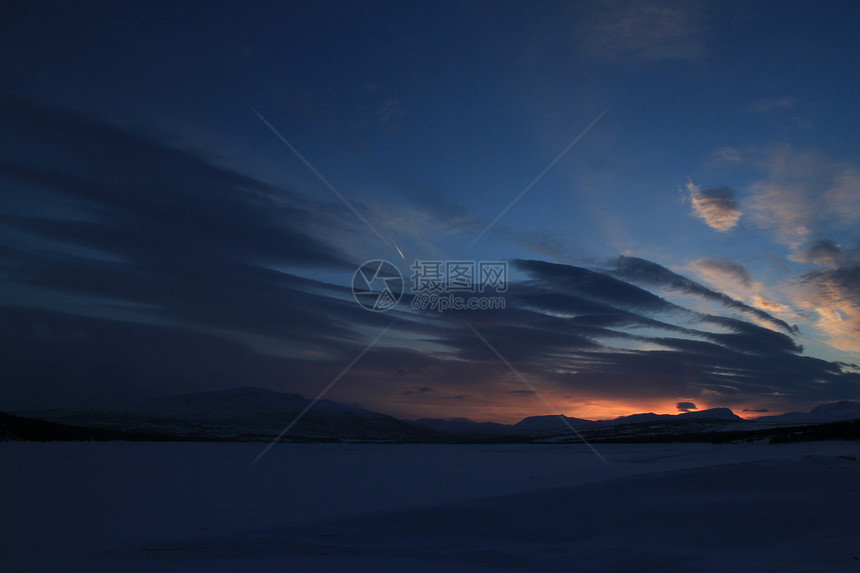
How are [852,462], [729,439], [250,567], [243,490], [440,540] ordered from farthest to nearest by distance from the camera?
[729,439], [243,490], [852,462], [440,540], [250,567]

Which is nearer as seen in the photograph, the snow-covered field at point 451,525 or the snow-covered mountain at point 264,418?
the snow-covered field at point 451,525

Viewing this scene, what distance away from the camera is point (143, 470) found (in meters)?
14.7

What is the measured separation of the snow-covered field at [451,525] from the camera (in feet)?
19.0

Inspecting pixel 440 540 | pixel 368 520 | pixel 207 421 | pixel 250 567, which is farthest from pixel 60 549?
pixel 207 421

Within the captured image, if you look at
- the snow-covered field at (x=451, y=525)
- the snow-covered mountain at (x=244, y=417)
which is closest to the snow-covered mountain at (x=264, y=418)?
the snow-covered mountain at (x=244, y=417)

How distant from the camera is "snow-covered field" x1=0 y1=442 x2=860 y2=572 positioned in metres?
5.78

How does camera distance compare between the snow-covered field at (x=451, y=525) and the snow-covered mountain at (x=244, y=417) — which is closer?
the snow-covered field at (x=451, y=525)

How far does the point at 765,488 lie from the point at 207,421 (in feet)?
311

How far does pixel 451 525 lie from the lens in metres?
7.70

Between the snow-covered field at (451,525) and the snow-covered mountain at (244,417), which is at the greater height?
the snow-covered field at (451,525)

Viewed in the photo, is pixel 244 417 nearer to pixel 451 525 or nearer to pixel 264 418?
pixel 264 418

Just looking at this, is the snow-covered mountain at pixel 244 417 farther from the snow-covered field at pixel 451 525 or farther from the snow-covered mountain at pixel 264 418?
the snow-covered field at pixel 451 525

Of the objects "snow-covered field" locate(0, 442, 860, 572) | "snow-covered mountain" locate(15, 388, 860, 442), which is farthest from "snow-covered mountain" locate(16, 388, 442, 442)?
"snow-covered field" locate(0, 442, 860, 572)

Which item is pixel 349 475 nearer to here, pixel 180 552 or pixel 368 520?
pixel 368 520
